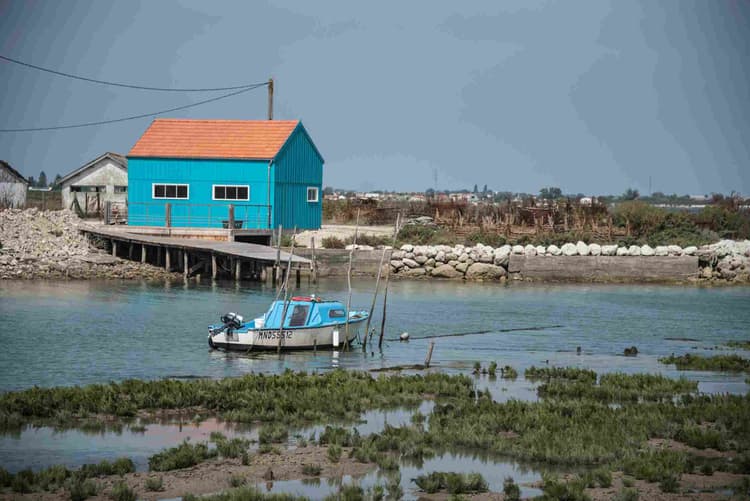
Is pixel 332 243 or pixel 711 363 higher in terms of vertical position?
pixel 332 243

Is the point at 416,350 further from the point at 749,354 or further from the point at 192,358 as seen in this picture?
the point at 749,354

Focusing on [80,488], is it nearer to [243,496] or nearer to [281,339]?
[243,496]

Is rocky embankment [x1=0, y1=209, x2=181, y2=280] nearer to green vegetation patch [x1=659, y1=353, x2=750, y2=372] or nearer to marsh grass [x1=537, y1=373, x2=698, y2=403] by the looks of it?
green vegetation patch [x1=659, y1=353, x2=750, y2=372]

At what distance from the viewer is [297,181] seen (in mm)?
54469

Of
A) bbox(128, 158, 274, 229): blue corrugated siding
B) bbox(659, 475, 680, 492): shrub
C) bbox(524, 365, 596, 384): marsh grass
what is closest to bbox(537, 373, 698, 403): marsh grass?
bbox(524, 365, 596, 384): marsh grass

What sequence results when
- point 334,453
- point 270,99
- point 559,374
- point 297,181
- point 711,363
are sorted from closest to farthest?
point 334,453 → point 559,374 → point 711,363 → point 297,181 → point 270,99

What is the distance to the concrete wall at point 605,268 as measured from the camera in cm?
5175

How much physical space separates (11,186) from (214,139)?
733 inches

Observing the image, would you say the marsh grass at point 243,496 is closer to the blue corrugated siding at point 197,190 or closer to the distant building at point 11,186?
the blue corrugated siding at point 197,190

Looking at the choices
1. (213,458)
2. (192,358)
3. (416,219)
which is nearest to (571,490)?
(213,458)

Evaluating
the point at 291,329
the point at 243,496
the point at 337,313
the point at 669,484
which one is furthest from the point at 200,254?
the point at 669,484

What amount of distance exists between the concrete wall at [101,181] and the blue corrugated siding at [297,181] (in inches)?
498

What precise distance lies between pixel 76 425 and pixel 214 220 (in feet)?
112

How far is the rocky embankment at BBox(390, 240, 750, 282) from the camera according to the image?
52094 mm
